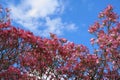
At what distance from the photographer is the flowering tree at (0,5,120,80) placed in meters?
21.9

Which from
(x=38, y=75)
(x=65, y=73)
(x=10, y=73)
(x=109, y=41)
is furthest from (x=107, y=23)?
(x=10, y=73)

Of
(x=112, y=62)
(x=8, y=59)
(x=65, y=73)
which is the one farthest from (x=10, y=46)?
(x=112, y=62)

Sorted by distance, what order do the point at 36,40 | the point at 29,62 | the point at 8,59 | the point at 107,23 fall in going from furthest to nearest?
the point at 107,23 < the point at 29,62 < the point at 36,40 < the point at 8,59

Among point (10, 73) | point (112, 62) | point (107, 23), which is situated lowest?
point (10, 73)

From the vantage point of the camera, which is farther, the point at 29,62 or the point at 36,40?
the point at 29,62

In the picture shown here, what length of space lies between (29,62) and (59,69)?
2.02 metres

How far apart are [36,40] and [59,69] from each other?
3.37 meters

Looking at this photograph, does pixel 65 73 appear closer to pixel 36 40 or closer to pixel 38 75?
pixel 38 75

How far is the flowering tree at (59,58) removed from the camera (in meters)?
21.9

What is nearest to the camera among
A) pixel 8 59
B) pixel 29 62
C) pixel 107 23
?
pixel 8 59

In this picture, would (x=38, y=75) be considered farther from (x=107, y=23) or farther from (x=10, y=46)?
(x=107, y=23)

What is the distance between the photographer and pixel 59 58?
2441 centimetres

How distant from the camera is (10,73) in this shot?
72.3 ft

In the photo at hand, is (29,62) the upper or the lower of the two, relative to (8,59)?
upper
